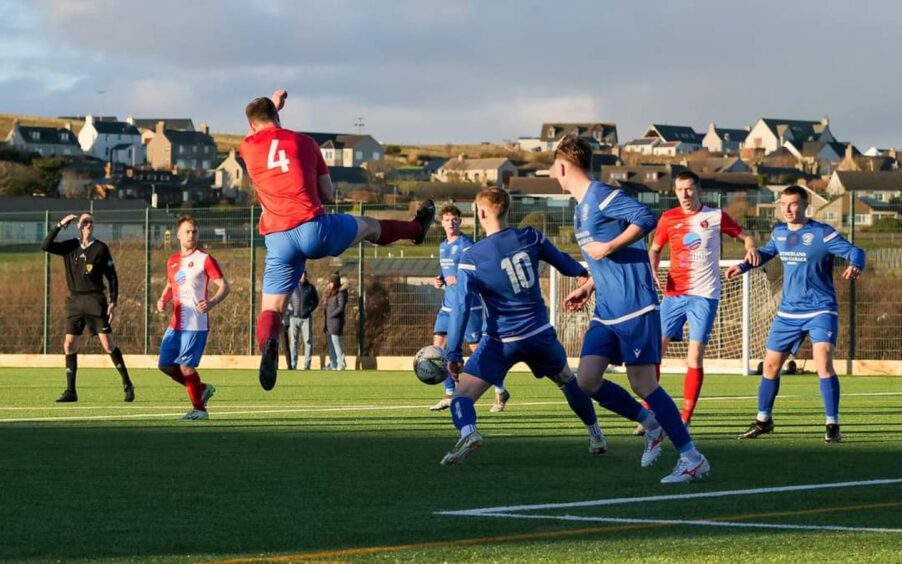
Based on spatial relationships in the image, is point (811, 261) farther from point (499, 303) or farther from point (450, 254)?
point (450, 254)

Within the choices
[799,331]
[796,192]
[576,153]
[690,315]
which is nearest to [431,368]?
[576,153]

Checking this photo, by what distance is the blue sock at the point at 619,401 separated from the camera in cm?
1096

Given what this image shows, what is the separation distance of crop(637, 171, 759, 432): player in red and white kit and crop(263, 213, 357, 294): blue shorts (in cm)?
320

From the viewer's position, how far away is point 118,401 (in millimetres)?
18625

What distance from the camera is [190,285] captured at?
1611cm

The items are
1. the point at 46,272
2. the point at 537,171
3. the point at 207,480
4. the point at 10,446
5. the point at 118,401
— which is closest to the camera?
the point at 207,480

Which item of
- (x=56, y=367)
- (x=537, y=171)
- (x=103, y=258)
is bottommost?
(x=56, y=367)

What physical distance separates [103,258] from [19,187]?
12249 centimetres

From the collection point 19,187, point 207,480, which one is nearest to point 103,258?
point 207,480

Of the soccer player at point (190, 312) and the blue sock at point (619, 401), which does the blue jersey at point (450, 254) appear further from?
the blue sock at point (619, 401)

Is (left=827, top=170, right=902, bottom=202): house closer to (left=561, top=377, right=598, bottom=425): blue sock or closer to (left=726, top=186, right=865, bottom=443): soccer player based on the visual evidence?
(left=726, top=186, right=865, bottom=443): soccer player

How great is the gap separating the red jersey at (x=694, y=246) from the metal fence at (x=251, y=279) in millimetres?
13854

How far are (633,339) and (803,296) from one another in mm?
3788

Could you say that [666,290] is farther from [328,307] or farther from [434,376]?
[328,307]
